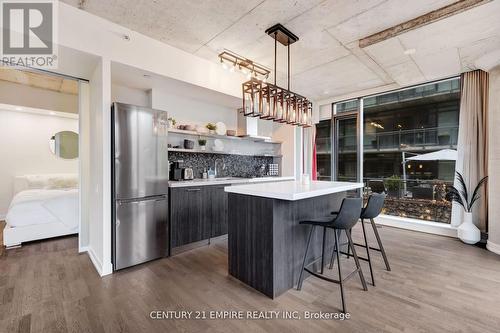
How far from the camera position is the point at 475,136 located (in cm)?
397

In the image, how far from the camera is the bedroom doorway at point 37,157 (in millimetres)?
3850

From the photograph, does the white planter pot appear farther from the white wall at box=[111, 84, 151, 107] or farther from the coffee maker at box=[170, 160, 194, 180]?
the white wall at box=[111, 84, 151, 107]

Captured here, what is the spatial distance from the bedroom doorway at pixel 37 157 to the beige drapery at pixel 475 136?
6.61 meters

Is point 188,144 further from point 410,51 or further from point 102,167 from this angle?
point 410,51

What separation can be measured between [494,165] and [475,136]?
2.14 ft

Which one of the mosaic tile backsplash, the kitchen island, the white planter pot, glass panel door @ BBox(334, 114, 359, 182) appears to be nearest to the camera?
the kitchen island

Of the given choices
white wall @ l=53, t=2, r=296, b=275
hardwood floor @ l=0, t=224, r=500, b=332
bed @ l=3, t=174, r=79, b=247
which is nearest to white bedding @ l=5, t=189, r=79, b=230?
bed @ l=3, t=174, r=79, b=247

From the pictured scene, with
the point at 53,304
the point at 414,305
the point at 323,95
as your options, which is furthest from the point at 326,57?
the point at 53,304

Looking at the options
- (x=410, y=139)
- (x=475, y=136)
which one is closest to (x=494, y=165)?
(x=475, y=136)

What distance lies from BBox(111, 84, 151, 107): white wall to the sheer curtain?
4.06 m

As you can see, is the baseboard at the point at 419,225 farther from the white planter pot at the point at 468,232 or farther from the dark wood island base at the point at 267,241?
the dark wood island base at the point at 267,241

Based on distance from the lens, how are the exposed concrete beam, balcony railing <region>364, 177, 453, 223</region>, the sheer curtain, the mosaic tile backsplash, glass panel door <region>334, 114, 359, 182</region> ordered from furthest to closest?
the sheer curtain → glass panel door <region>334, 114, 359, 182</region> → balcony railing <region>364, 177, 453, 223</region> → the mosaic tile backsplash → the exposed concrete beam

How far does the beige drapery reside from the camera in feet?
12.9

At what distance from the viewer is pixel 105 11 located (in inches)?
103
